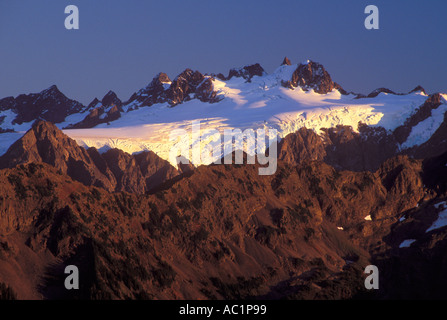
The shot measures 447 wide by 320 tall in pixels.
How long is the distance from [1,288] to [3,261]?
8520mm

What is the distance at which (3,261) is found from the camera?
655 ft
